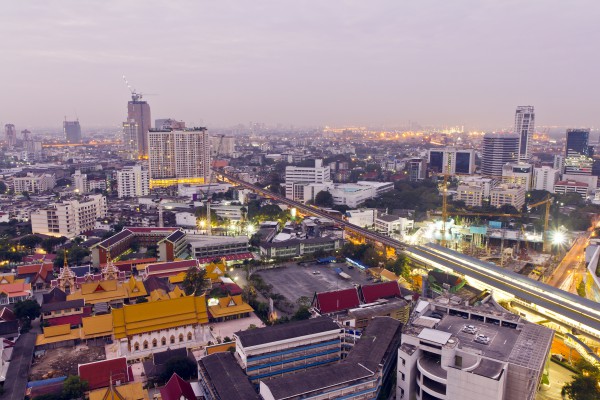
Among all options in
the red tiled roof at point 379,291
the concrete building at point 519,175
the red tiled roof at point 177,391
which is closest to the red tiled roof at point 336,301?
the red tiled roof at point 379,291

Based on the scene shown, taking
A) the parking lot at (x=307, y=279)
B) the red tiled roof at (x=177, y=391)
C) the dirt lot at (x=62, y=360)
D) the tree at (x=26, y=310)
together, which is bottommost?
the dirt lot at (x=62, y=360)

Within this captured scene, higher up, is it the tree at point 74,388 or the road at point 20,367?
the tree at point 74,388

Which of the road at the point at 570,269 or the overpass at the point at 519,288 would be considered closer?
the overpass at the point at 519,288

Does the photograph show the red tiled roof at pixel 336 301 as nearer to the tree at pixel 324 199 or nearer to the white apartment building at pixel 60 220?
the white apartment building at pixel 60 220

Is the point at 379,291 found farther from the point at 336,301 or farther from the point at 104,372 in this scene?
the point at 104,372

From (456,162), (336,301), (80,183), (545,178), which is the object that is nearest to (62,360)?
(336,301)

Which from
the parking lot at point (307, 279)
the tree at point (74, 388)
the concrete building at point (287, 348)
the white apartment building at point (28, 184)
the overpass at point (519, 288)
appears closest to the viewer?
the tree at point (74, 388)

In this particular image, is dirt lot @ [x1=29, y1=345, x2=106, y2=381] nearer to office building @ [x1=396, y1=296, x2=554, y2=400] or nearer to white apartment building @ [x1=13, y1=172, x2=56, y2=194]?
office building @ [x1=396, y1=296, x2=554, y2=400]
